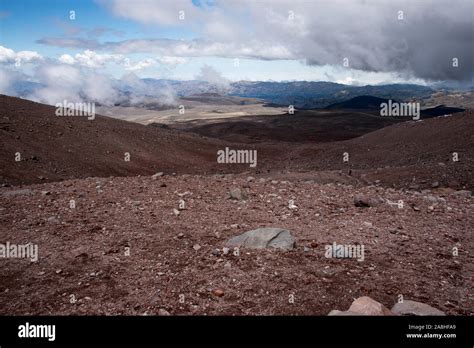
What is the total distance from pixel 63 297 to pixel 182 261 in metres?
1.90

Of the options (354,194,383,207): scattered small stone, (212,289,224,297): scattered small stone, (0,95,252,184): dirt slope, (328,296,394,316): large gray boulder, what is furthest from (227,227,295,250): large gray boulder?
(0,95,252,184): dirt slope

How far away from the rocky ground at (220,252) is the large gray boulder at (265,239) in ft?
0.57

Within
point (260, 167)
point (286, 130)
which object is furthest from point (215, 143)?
point (286, 130)

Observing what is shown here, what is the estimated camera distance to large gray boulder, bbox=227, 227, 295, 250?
6945 millimetres

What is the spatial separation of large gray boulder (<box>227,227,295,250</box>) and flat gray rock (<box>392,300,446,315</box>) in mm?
2202

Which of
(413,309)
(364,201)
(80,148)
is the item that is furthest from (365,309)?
(80,148)

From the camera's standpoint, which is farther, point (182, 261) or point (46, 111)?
point (46, 111)

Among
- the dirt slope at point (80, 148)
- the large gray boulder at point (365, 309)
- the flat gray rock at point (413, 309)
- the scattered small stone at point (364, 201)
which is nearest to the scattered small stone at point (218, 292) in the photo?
the large gray boulder at point (365, 309)

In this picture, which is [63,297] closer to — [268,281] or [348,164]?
[268,281]

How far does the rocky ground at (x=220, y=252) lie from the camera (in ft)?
18.0

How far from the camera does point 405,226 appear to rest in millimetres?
8227

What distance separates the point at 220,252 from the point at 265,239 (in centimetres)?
87
